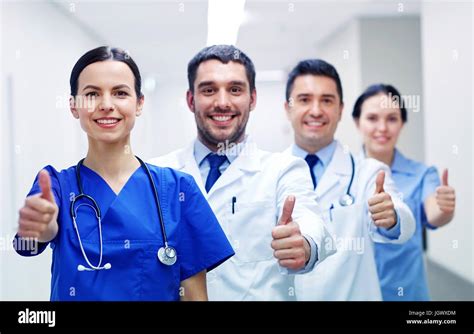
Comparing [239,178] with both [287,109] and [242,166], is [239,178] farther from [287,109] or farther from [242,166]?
[287,109]

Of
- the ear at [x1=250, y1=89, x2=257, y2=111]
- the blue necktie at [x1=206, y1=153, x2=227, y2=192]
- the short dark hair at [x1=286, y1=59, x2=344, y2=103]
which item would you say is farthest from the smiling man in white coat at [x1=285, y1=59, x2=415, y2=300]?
the blue necktie at [x1=206, y1=153, x2=227, y2=192]

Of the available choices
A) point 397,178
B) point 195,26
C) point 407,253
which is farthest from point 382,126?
point 195,26

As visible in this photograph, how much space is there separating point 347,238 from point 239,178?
36cm

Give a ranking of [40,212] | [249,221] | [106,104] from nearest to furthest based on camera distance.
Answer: [40,212], [106,104], [249,221]

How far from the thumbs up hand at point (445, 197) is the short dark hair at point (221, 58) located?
64 cm

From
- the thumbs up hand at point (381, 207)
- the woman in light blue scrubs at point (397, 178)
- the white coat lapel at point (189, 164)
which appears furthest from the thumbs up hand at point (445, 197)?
the white coat lapel at point (189, 164)

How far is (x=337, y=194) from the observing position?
1.49 meters

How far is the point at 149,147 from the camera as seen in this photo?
1.40 metres

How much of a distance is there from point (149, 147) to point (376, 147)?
68 centimetres

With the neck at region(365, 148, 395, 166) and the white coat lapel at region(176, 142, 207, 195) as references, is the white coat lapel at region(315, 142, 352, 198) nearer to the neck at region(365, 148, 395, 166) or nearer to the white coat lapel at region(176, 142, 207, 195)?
the neck at region(365, 148, 395, 166)

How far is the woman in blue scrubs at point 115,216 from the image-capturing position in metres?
1.23

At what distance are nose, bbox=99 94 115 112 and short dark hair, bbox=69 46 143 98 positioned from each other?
0.08 m

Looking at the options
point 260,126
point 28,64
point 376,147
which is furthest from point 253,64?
point 28,64

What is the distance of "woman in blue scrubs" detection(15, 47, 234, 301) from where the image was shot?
1.23 m
